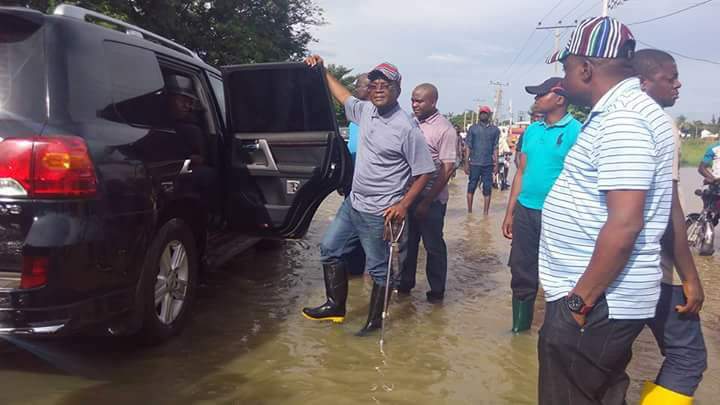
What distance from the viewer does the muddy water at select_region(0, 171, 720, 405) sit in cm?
296

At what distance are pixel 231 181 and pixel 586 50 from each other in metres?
2.87

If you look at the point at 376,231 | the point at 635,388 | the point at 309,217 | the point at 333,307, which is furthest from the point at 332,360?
the point at 635,388

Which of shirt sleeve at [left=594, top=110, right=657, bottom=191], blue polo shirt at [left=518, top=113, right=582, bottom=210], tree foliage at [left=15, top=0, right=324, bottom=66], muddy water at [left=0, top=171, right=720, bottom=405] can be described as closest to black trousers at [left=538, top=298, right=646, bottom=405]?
shirt sleeve at [left=594, top=110, right=657, bottom=191]

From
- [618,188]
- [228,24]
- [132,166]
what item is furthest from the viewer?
[228,24]

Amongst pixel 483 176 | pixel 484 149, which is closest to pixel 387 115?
pixel 484 149

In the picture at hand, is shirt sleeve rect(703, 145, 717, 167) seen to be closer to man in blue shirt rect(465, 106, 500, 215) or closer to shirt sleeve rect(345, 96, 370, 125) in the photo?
man in blue shirt rect(465, 106, 500, 215)

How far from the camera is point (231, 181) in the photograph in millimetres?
4160

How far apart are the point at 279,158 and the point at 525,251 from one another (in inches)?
75.6

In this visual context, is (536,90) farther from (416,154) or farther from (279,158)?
(279,158)

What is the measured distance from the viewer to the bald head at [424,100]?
15.6 feet

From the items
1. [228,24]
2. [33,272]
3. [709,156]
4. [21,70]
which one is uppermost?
[228,24]

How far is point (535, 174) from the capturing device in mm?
3773

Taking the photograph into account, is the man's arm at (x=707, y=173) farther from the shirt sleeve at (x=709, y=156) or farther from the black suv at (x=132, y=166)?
the black suv at (x=132, y=166)

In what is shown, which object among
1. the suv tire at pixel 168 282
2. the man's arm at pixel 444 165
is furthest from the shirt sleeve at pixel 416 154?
the suv tire at pixel 168 282
